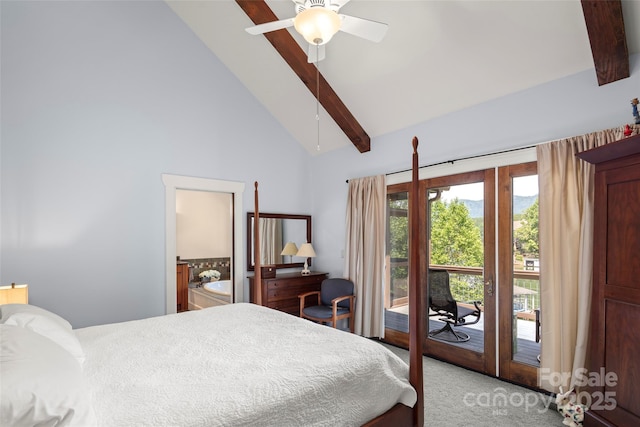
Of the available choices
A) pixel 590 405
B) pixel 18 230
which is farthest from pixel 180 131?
pixel 590 405

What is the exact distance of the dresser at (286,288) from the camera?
4.20 metres

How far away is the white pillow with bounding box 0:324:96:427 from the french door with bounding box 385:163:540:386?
10.5 feet

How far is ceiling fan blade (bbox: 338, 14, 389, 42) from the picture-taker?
210cm

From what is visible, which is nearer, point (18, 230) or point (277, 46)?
point (18, 230)

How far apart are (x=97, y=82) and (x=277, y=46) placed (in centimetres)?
190

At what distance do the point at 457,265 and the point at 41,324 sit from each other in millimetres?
3412

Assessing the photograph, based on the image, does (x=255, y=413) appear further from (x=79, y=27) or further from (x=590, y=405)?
(x=79, y=27)

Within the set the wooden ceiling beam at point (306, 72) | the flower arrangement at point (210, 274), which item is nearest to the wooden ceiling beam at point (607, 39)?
the wooden ceiling beam at point (306, 72)

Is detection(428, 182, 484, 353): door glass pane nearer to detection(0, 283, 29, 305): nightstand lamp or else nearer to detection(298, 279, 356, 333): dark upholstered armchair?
detection(298, 279, 356, 333): dark upholstered armchair

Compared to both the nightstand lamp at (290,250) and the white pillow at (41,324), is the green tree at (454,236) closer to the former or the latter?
the nightstand lamp at (290,250)

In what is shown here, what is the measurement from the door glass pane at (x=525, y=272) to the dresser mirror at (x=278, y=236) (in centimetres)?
289


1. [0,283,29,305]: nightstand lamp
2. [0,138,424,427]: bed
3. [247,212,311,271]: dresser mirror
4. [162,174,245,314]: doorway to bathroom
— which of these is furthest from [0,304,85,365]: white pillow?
[247,212,311,271]: dresser mirror

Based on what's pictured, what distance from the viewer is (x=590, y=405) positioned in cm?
223

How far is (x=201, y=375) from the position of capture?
146 centimetres
